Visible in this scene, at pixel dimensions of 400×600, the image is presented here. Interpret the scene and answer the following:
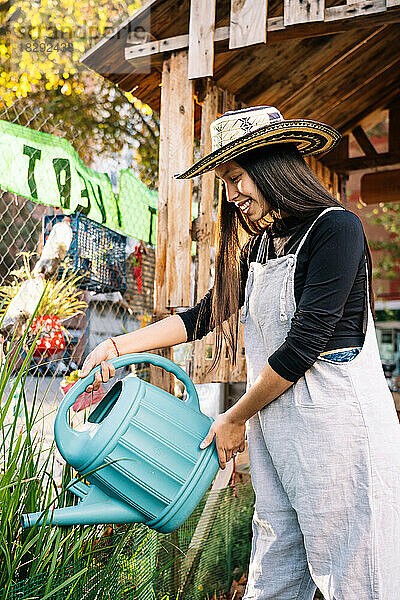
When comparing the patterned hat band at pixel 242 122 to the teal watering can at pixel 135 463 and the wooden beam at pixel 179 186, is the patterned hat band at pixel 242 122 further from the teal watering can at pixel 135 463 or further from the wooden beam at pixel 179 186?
the wooden beam at pixel 179 186

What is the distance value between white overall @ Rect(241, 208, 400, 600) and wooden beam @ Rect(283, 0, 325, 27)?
1593 mm

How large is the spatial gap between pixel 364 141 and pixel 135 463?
5100 millimetres

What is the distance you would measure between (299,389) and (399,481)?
1.05 ft

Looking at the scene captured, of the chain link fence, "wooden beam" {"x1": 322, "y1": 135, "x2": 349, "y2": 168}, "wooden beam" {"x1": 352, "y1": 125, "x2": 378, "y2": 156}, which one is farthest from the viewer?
"wooden beam" {"x1": 352, "y1": 125, "x2": 378, "y2": 156}

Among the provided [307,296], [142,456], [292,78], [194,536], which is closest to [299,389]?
[307,296]

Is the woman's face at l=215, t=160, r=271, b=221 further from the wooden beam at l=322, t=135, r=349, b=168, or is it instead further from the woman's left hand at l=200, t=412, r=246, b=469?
the wooden beam at l=322, t=135, r=349, b=168

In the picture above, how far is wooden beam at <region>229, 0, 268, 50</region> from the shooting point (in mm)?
2824

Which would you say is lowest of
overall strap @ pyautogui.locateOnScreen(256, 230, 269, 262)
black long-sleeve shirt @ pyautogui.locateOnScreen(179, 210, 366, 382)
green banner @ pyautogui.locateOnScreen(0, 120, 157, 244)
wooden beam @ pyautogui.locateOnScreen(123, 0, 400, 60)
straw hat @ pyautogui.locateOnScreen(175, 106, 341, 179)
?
black long-sleeve shirt @ pyautogui.locateOnScreen(179, 210, 366, 382)

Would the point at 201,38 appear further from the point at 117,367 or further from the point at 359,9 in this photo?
the point at 117,367

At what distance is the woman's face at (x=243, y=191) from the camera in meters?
1.64

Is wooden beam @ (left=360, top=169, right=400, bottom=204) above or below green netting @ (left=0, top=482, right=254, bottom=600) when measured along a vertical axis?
above

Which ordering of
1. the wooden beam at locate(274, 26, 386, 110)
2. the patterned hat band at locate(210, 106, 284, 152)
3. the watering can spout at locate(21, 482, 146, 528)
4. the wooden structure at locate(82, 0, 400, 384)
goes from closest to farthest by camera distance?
the watering can spout at locate(21, 482, 146, 528)
the patterned hat band at locate(210, 106, 284, 152)
the wooden structure at locate(82, 0, 400, 384)
the wooden beam at locate(274, 26, 386, 110)

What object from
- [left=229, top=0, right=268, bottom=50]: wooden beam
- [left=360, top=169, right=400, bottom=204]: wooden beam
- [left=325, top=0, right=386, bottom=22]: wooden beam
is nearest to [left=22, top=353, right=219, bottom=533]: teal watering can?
[left=229, top=0, right=268, bottom=50]: wooden beam

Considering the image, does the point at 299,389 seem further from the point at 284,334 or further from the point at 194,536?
the point at 194,536
